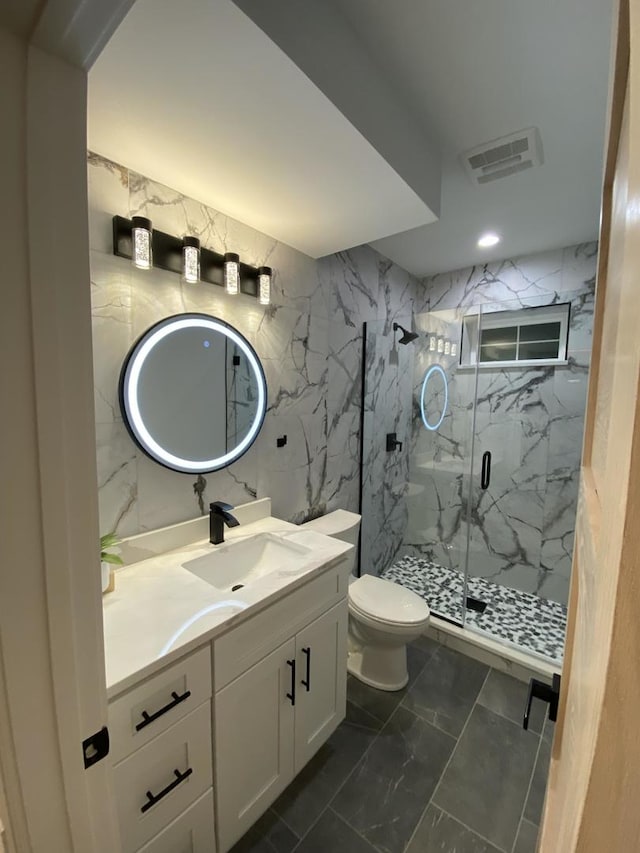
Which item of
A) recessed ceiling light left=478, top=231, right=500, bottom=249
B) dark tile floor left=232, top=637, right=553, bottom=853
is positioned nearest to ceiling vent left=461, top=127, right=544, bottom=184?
recessed ceiling light left=478, top=231, right=500, bottom=249

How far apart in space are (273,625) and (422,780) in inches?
36.7

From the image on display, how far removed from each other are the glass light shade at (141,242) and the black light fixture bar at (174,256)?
2 cm

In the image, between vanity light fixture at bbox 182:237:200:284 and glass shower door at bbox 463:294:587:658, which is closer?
vanity light fixture at bbox 182:237:200:284

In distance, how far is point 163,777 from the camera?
92 cm

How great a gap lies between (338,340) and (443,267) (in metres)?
1.25

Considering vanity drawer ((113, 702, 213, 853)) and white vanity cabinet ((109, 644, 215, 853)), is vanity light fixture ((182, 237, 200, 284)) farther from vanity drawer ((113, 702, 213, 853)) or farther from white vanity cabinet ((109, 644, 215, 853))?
vanity drawer ((113, 702, 213, 853))

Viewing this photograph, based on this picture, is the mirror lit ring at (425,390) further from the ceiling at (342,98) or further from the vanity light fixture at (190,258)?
the vanity light fixture at (190,258)

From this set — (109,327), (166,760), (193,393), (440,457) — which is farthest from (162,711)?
(440,457)

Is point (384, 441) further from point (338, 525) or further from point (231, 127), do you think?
point (231, 127)

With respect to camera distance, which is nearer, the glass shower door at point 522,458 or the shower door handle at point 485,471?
the glass shower door at point 522,458

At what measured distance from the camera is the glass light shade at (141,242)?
1.24 m

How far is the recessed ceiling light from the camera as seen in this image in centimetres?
219

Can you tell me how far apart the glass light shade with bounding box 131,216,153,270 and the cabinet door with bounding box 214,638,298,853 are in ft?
4.76

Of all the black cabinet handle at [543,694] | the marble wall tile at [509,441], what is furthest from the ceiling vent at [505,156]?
the black cabinet handle at [543,694]
